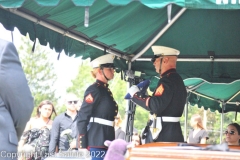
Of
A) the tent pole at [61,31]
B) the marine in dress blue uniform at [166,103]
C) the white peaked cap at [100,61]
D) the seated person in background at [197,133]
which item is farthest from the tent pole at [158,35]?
the seated person in background at [197,133]

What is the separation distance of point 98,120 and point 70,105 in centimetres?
192

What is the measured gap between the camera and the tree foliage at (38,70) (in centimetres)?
3494

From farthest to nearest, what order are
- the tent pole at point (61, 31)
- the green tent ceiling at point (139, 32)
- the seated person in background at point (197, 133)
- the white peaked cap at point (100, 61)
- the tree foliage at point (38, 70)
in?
1. the tree foliage at point (38, 70)
2. the seated person in background at point (197, 133)
3. the white peaked cap at point (100, 61)
4. the green tent ceiling at point (139, 32)
5. the tent pole at point (61, 31)

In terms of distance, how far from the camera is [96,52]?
7.57m

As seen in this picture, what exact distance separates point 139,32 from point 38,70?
29.1 metres

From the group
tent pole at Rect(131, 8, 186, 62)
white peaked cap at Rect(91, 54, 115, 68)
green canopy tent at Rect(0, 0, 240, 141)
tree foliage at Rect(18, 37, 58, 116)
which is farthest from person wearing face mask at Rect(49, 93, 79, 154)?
tree foliage at Rect(18, 37, 58, 116)

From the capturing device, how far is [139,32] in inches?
292

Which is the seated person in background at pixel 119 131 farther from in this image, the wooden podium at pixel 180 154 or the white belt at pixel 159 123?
the wooden podium at pixel 180 154

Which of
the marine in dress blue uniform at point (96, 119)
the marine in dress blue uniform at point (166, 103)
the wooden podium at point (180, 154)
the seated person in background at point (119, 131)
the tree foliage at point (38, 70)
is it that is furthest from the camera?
the tree foliage at point (38, 70)

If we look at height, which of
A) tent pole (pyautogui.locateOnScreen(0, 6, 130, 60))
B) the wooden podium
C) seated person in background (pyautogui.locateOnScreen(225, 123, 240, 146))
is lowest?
the wooden podium

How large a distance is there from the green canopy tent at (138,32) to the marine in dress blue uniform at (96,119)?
2.29 feet

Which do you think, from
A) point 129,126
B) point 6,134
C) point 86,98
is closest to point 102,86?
point 86,98

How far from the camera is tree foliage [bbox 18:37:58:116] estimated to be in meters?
34.9

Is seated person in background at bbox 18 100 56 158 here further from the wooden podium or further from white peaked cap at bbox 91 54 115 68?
the wooden podium
